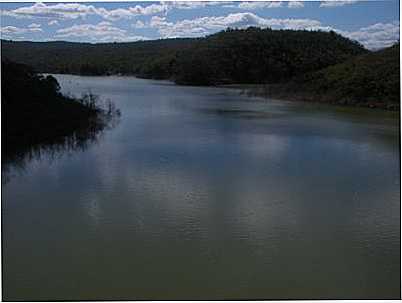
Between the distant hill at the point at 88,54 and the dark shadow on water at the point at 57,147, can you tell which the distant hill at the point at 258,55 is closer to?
the distant hill at the point at 88,54

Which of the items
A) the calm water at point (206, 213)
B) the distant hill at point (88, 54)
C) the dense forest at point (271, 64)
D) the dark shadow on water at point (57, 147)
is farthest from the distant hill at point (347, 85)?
the dark shadow on water at point (57, 147)

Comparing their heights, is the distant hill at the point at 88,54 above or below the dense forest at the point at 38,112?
above

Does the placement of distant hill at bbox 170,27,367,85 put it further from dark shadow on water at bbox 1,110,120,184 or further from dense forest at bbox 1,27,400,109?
dark shadow on water at bbox 1,110,120,184

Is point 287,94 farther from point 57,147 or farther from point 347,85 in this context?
point 57,147

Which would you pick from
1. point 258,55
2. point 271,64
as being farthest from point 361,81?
point 258,55

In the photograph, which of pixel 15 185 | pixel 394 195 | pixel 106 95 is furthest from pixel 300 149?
pixel 15 185
